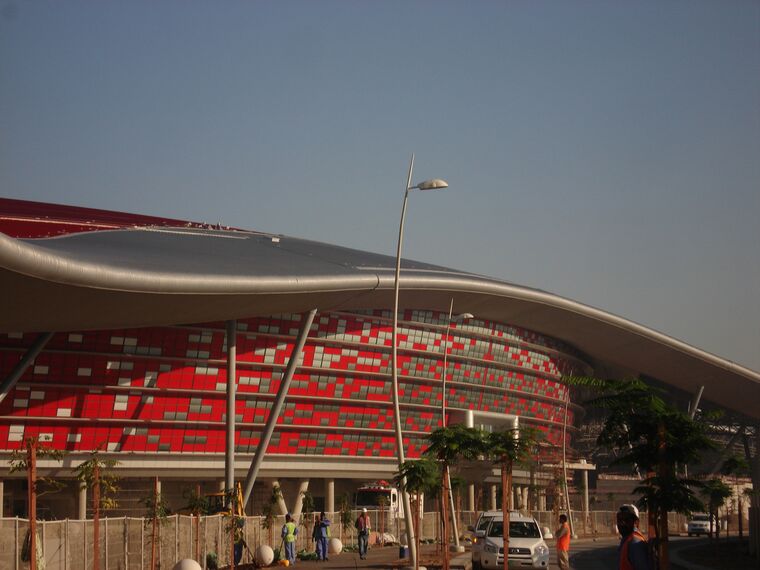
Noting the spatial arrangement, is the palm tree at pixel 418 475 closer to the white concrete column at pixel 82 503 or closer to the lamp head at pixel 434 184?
the lamp head at pixel 434 184

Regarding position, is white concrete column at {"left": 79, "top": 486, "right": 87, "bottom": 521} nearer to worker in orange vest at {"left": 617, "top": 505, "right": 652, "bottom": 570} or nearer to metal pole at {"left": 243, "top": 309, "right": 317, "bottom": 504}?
metal pole at {"left": 243, "top": 309, "right": 317, "bottom": 504}

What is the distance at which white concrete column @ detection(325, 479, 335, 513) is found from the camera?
76562 millimetres

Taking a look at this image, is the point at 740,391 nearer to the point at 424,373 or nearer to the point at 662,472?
the point at 424,373

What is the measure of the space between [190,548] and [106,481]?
4.27 m

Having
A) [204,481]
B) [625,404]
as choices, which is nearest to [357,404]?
[204,481]

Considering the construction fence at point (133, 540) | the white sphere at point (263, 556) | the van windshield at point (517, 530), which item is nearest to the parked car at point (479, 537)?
the van windshield at point (517, 530)

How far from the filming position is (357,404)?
248 ft

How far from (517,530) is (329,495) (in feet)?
129

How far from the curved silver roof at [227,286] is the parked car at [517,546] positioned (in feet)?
53.5

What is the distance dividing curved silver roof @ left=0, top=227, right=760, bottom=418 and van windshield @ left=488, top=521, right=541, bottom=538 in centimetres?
1613

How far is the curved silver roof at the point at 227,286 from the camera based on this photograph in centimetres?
3947

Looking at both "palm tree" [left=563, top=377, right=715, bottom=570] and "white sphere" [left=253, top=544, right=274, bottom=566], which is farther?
"white sphere" [left=253, top=544, right=274, bottom=566]

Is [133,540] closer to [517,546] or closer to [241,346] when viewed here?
[517,546]

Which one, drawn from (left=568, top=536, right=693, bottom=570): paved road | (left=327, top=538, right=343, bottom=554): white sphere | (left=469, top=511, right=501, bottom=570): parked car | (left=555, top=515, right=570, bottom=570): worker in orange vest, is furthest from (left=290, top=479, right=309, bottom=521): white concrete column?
(left=555, top=515, right=570, bottom=570): worker in orange vest
